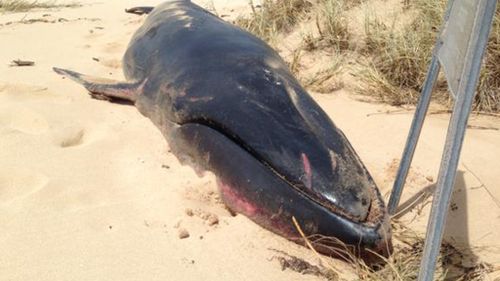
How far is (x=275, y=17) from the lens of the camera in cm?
519

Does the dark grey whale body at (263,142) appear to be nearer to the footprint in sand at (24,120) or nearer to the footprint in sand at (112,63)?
the footprint in sand at (24,120)

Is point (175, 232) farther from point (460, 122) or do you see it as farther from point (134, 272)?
point (460, 122)

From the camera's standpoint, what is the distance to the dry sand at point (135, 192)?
2.21 metres

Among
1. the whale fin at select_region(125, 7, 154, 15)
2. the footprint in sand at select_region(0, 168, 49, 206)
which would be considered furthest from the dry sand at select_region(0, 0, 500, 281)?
the whale fin at select_region(125, 7, 154, 15)

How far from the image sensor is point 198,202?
2574 millimetres

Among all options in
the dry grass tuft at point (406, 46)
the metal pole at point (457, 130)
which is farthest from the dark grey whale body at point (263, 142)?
the dry grass tuft at point (406, 46)

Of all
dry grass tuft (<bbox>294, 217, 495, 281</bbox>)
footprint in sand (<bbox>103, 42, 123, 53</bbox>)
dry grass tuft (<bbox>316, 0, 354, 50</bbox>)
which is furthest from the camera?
footprint in sand (<bbox>103, 42, 123, 53</bbox>)

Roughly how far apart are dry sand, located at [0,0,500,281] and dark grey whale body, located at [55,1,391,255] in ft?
0.45

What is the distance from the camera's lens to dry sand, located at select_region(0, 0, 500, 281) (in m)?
2.21

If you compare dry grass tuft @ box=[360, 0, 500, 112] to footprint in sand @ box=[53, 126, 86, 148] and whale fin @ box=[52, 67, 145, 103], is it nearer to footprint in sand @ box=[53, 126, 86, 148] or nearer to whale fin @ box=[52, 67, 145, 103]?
whale fin @ box=[52, 67, 145, 103]

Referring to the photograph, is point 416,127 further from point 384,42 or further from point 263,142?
point 384,42

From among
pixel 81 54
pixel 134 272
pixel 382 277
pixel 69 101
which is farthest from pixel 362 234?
pixel 81 54

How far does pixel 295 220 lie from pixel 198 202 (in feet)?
1.74

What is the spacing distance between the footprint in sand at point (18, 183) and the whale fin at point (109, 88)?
93cm
